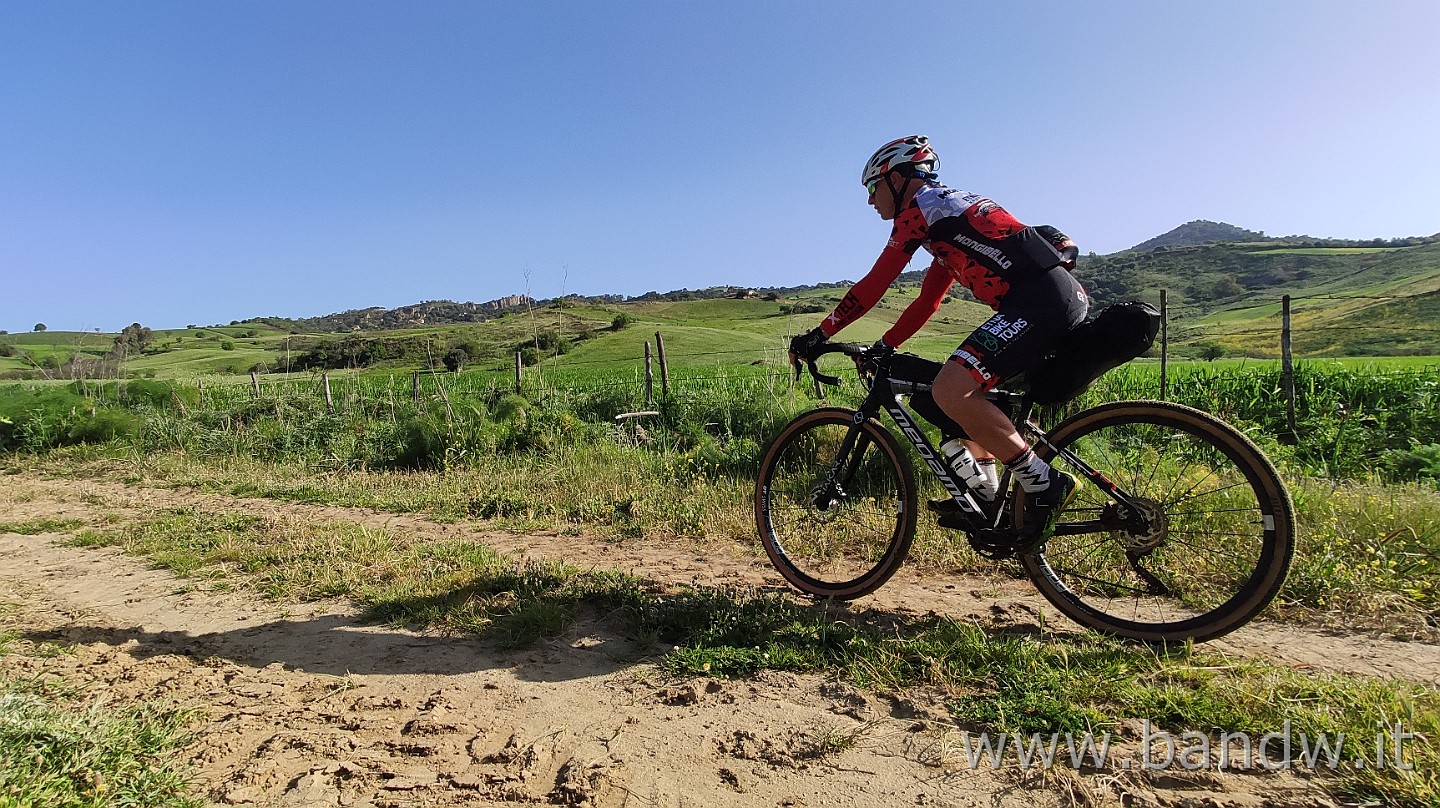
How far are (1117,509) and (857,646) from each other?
51.8 inches

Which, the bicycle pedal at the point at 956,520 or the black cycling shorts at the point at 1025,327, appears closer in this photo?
the black cycling shorts at the point at 1025,327

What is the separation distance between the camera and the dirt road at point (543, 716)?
204cm

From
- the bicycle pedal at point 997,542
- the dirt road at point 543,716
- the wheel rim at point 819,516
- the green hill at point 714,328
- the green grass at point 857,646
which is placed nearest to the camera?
the dirt road at point 543,716

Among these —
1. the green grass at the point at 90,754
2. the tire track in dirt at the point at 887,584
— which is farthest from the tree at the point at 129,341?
the green grass at the point at 90,754

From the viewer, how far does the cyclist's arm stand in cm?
372

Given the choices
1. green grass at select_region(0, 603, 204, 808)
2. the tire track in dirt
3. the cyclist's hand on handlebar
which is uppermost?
the cyclist's hand on handlebar

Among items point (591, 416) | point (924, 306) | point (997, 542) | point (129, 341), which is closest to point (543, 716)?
point (997, 542)

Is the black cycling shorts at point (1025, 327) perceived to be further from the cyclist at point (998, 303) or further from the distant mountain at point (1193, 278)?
the distant mountain at point (1193, 278)

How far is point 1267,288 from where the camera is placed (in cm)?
6581

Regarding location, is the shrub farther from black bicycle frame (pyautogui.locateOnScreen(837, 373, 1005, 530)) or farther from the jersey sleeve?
the jersey sleeve

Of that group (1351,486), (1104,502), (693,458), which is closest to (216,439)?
(693,458)

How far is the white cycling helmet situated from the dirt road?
229 centimetres

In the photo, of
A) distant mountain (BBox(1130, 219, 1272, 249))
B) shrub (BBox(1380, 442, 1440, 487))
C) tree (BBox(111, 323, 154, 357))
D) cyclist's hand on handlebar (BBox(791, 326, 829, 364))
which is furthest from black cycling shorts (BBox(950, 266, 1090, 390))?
distant mountain (BBox(1130, 219, 1272, 249))

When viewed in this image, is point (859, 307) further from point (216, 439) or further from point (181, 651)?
point (216, 439)
